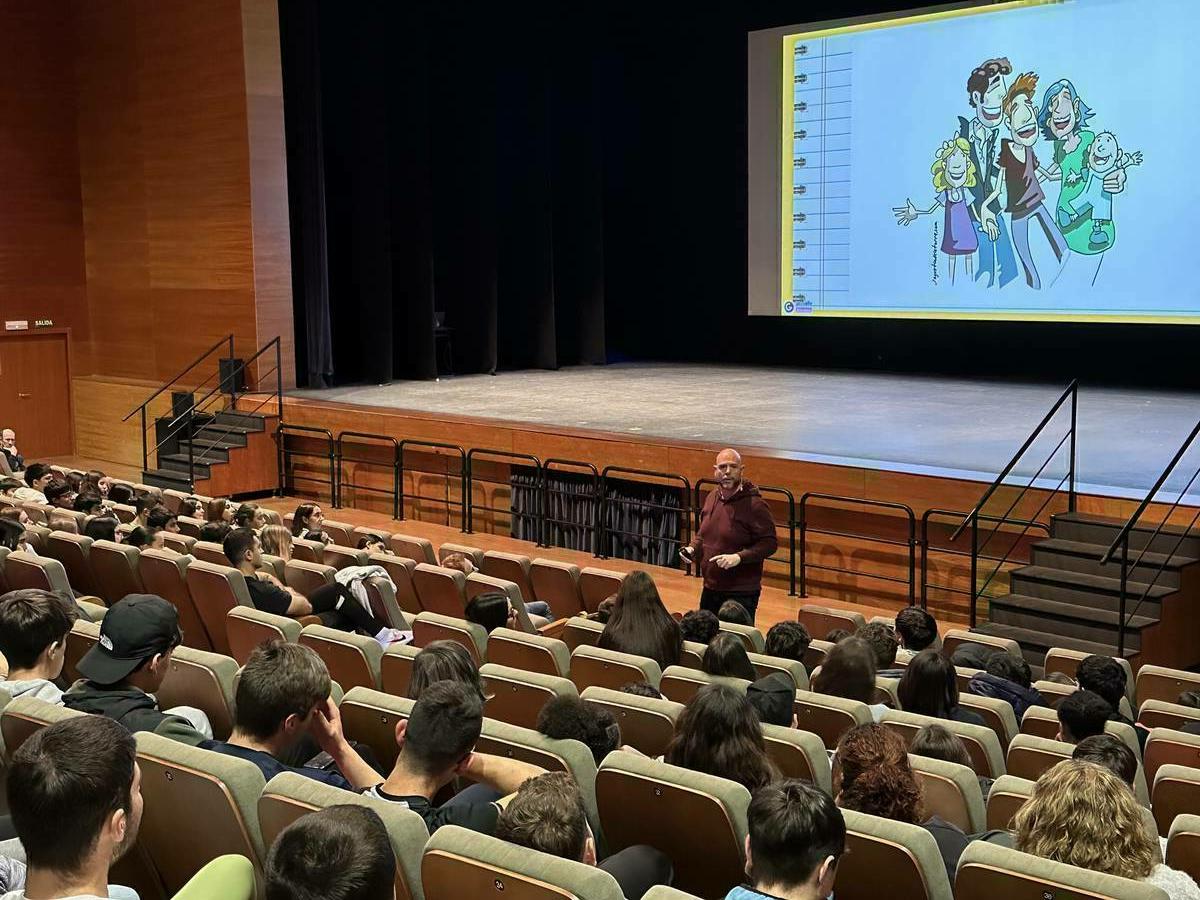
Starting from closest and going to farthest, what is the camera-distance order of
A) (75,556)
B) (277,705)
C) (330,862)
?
(330,862)
(277,705)
(75,556)

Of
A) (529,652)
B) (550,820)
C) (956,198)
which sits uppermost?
(956,198)

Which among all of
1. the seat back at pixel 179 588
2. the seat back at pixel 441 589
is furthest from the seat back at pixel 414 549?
the seat back at pixel 179 588

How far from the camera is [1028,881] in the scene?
2725 millimetres

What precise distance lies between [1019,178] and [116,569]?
1038 centimetres

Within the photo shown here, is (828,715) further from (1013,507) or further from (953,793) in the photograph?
(1013,507)

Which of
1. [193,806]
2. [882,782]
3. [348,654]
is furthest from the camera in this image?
[348,654]

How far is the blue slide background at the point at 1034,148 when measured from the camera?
42.9ft

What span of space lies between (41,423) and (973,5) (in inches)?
477

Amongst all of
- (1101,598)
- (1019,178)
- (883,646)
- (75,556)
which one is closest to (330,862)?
(883,646)

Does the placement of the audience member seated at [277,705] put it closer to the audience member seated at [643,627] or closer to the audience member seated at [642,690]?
the audience member seated at [642,690]

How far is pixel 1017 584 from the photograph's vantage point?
8.45m

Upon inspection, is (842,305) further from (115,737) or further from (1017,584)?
(115,737)

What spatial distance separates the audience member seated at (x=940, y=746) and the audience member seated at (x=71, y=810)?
7.81 feet

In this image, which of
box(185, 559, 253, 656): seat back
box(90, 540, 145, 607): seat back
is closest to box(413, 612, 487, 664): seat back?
box(185, 559, 253, 656): seat back
